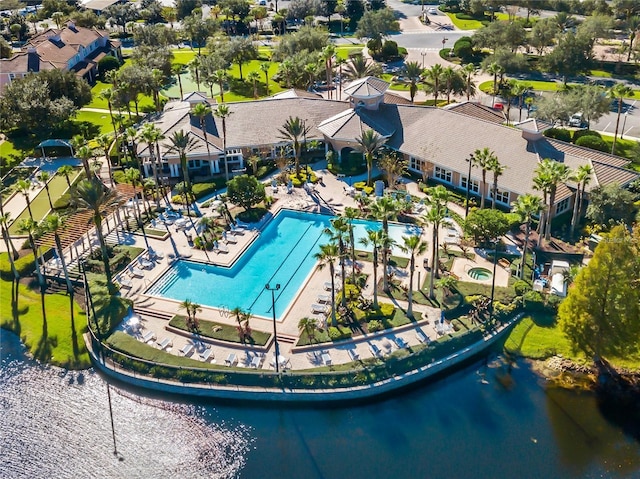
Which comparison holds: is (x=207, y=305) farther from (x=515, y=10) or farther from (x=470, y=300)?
(x=515, y=10)

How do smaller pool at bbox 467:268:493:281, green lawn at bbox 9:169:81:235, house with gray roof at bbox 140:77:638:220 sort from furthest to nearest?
green lawn at bbox 9:169:81:235, house with gray roof at bbox 140:77:638:220, smaller pool at bbox 467:268:493:281

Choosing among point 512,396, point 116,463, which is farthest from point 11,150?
point 512,396

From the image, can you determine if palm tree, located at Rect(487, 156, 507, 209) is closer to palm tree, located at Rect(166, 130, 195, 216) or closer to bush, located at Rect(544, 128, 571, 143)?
bush, located at Rect(544, 128, 571, 143)

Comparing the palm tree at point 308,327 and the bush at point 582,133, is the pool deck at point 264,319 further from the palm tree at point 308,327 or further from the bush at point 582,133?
the bush at point 582,133

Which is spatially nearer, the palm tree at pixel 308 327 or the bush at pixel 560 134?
the palm tree at pixel 308 327

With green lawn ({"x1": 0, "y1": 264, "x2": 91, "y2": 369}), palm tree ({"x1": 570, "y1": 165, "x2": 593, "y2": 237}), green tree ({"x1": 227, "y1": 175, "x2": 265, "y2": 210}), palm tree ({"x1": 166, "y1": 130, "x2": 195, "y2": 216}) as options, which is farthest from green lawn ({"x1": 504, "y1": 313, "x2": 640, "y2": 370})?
palm tree ({"x1": 166, "y1": 130, "x2": 195, "y2": 216})

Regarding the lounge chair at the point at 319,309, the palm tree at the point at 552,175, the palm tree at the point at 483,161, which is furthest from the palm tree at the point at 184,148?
the palm tree at the point at 552,175

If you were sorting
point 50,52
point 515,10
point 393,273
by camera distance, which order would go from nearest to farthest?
point 393,273 → point 50,52 → point 515,10
